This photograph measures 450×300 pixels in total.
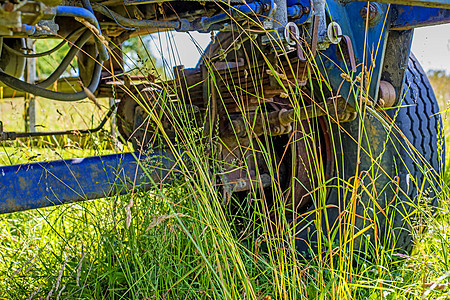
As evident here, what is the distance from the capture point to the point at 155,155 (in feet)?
6.06

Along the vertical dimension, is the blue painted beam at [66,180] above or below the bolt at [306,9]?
Result: below

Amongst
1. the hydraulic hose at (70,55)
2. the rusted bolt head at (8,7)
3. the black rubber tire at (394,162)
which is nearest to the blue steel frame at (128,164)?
the black rubber tire at (394,162)

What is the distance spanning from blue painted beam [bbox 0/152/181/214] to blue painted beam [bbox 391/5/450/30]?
1004mm

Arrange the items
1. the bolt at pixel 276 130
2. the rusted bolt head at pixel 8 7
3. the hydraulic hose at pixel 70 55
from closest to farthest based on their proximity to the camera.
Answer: the rusted bolt head at pixel 8 7, the hydraulic hose at pixel 70 55, the bolt at pixel 276 130

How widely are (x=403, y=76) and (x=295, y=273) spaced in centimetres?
97

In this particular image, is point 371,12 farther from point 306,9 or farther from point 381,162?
point 381,162

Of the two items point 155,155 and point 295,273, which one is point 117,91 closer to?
point 155,155

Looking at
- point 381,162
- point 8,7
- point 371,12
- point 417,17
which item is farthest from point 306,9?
point 8,7

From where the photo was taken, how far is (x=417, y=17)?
6.09 feet

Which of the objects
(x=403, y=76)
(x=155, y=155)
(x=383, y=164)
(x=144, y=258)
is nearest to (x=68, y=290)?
(x=144, y=258)

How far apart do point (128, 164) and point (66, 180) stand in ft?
0.80

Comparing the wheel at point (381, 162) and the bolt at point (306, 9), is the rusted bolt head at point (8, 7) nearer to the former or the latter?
the bolt at point (306, 9)

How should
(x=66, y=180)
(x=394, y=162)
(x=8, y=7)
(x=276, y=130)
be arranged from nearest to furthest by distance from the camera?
(x=8, y=7) < (x=66, y=180) < (x=276, y=130) < (x=394, y=162)

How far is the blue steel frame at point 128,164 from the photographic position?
5.02 ft
